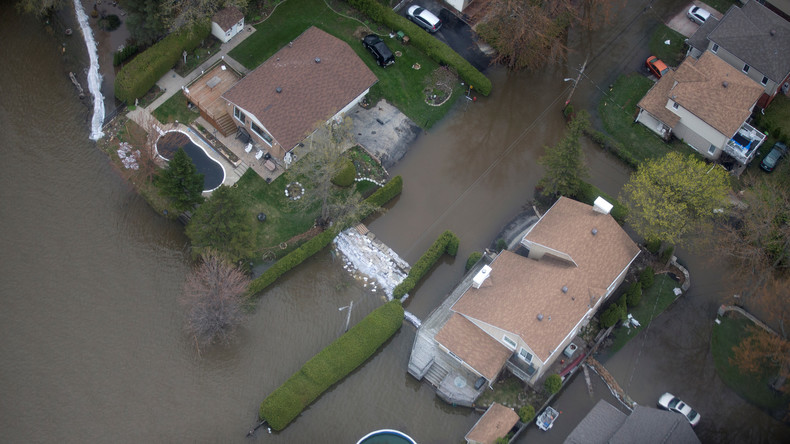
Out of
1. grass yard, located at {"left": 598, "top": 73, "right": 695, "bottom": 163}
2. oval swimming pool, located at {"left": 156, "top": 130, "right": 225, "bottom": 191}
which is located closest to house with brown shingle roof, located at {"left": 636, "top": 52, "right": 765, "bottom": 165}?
grass yard, located at {"left": 598, "top": 73, "right": 695, "bottom": 163}

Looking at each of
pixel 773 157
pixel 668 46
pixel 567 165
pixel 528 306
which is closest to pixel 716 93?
pixel 773 157

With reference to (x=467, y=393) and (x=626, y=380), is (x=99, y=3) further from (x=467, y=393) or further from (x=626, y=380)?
(x=626, y=380)

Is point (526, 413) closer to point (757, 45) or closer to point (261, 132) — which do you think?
point (261, 132)

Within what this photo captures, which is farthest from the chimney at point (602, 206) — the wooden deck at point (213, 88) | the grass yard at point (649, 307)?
the wooden deck at point (213, 88)

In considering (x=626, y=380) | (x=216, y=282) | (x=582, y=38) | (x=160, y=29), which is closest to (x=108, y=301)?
(x=216, y=282)

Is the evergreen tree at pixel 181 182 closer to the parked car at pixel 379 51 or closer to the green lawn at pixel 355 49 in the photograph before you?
the green lawn at pixel 355 49

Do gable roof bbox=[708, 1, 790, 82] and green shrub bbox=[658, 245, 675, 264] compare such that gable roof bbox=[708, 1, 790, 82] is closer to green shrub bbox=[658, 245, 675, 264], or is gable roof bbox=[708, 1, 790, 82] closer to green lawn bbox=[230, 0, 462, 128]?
green shrub bbox=[658, 245, 675, 264]
